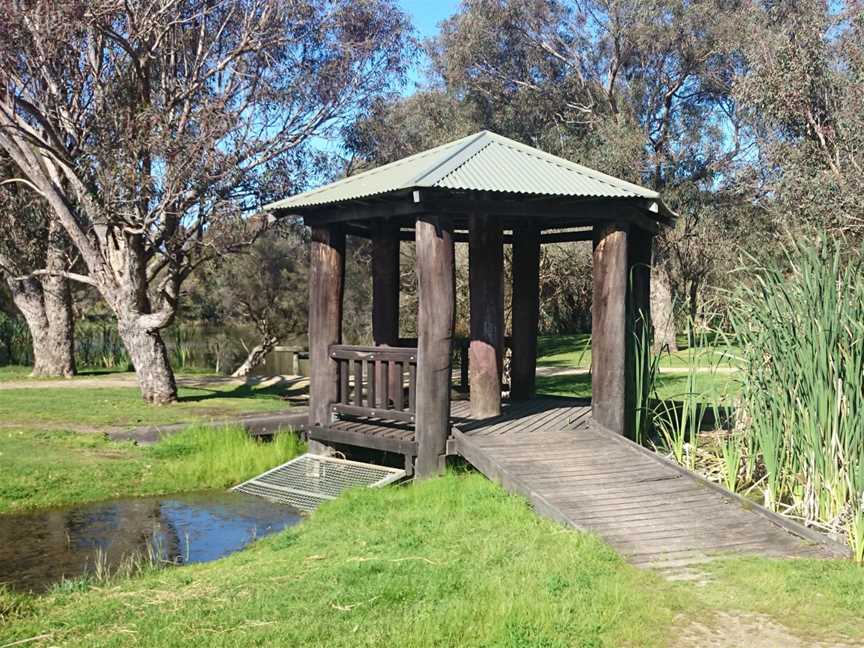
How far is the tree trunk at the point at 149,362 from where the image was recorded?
583 inches

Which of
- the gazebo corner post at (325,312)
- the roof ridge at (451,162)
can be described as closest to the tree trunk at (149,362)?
the gazebo corner post at (325,312)

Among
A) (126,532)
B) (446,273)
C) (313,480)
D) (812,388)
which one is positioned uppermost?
(446,273)

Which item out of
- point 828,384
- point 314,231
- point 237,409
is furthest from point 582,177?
point 237,409

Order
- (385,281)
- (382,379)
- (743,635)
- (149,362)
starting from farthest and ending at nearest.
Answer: (149,362)
(385,281)
(382,379)
(743,635)

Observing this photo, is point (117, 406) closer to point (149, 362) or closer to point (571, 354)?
point (149, 362)

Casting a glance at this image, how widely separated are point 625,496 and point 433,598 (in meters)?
2.71

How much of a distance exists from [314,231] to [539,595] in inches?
251

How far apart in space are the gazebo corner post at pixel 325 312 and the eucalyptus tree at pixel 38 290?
1061 cm

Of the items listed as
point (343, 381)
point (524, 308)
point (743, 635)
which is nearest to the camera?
point (743, 635)

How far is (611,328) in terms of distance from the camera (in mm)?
9242

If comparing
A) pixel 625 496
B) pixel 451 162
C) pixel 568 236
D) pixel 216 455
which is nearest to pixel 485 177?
pixel 451 162

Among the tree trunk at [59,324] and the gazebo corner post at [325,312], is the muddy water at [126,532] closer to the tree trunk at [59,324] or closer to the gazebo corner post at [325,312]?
the gazebo corner post at [325,312]

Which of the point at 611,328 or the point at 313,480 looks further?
the point at 313,480

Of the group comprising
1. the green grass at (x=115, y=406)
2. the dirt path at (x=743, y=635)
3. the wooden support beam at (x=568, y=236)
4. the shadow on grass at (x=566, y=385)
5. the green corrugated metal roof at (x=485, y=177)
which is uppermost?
the green corrugated metal roof at (x=485, y=177)
